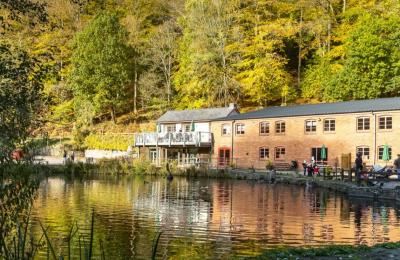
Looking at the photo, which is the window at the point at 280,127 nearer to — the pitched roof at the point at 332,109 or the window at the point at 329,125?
the pitched roof at the point at 332,109

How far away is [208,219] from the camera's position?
837 inches

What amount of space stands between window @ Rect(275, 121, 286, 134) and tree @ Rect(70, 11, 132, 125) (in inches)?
980

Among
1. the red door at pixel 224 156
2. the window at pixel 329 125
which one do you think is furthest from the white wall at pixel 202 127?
the window at pixel 329 125

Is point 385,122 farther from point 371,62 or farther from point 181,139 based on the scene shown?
point 181,139

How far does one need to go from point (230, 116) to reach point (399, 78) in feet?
52.1

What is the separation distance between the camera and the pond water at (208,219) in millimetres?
15727

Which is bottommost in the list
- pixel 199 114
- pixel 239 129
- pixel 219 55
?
pixel 239 129

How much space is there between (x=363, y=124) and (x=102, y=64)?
117 ft

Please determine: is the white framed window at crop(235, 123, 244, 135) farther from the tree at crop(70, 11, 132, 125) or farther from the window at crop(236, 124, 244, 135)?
the tree at crop(70, 11, 132, 125)

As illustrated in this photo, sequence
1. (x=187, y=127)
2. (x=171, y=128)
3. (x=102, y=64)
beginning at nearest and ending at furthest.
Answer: (x=187, y=127), (x=171, y=128), (x=102, y=64)

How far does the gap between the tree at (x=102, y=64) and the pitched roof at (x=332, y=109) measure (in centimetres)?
2011

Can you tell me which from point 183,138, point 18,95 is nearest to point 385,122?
point 183,138

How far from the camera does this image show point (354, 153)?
41.2 meters

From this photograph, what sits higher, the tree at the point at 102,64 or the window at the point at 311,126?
the tree at the point at 102,64
